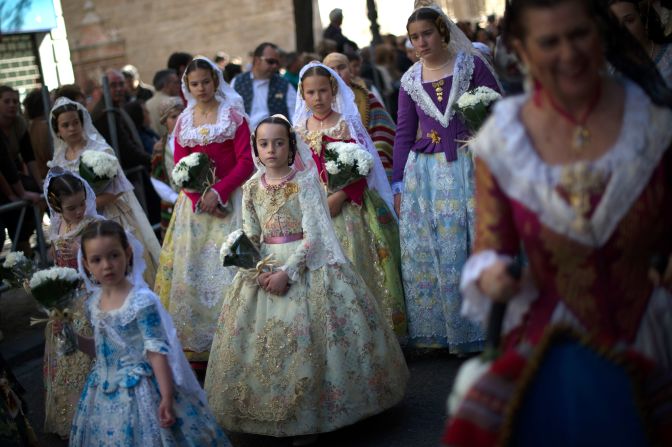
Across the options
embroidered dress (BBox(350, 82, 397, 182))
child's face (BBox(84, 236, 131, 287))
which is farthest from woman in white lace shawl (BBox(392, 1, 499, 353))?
child's face (BBox(84, 236, 131, 287))

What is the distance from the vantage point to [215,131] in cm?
782

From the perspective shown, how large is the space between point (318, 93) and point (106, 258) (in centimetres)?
306

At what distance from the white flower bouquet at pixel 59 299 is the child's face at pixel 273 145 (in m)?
1.44

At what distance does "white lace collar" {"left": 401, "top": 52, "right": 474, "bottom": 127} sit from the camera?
7.21 m

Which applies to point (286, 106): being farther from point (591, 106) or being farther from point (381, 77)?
point (591, 106)

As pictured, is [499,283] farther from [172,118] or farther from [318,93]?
[172,118]

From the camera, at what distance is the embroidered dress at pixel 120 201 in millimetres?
8023

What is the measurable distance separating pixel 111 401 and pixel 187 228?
2.96m

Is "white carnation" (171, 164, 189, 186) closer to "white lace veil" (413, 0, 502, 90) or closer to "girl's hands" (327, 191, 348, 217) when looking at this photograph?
"girl's hands" (327, 191, 348, 217)

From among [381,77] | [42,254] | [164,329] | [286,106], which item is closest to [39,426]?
[164,329]

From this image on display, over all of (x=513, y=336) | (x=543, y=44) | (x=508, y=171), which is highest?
(x=543, y=44)

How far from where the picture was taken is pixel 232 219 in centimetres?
782

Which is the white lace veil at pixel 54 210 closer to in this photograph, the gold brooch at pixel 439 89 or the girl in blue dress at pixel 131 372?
the girl in blue dress at pixel 131 372

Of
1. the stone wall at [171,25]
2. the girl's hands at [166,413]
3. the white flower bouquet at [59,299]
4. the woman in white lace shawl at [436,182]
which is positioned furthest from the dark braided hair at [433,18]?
the stone wall at [171,25]
